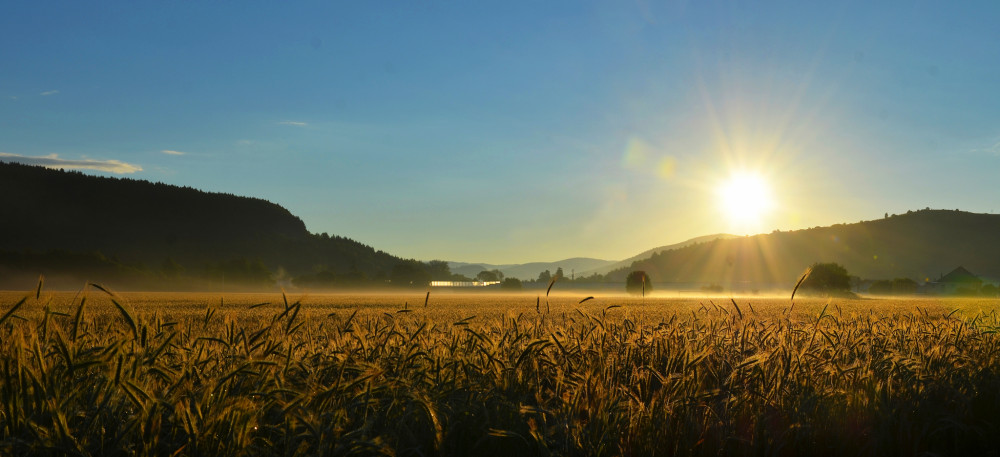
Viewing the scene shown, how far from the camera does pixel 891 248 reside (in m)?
166

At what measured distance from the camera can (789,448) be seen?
3.74m

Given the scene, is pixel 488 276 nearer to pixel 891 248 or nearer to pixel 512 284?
pixel 512 284

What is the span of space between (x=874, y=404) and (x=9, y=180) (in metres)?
167

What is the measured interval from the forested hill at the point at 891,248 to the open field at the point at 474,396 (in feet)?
530

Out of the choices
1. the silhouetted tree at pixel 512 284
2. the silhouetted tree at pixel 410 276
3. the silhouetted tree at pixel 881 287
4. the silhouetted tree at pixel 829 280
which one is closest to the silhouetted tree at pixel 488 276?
the silhouetted tree at pixel 410 276

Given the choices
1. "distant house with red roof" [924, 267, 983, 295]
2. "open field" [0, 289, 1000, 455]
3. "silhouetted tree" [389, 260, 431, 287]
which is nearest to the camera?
"open field" [0, 289, 1000, 455]

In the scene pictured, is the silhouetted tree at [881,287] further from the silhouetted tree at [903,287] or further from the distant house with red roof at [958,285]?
the distant house with red roof at [958,285]

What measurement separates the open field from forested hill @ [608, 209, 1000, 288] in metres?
162

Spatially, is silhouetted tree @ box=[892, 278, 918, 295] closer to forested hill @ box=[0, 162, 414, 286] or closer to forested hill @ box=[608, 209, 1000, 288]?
forested hill @ box=[608, 209, 1000, 288]

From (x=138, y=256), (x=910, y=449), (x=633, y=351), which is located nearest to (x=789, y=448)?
(x=910, y=449)

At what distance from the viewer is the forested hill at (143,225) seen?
12594 centimetres

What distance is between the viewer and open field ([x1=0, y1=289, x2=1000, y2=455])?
2639 mm

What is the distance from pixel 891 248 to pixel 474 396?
193 m

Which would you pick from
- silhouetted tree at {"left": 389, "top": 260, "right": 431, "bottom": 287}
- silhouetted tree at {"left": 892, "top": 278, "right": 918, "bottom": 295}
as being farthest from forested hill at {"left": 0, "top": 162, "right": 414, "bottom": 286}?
silhouetted tree at {"left": 892, "top": 278, "right": 918, "bottom": 295}
